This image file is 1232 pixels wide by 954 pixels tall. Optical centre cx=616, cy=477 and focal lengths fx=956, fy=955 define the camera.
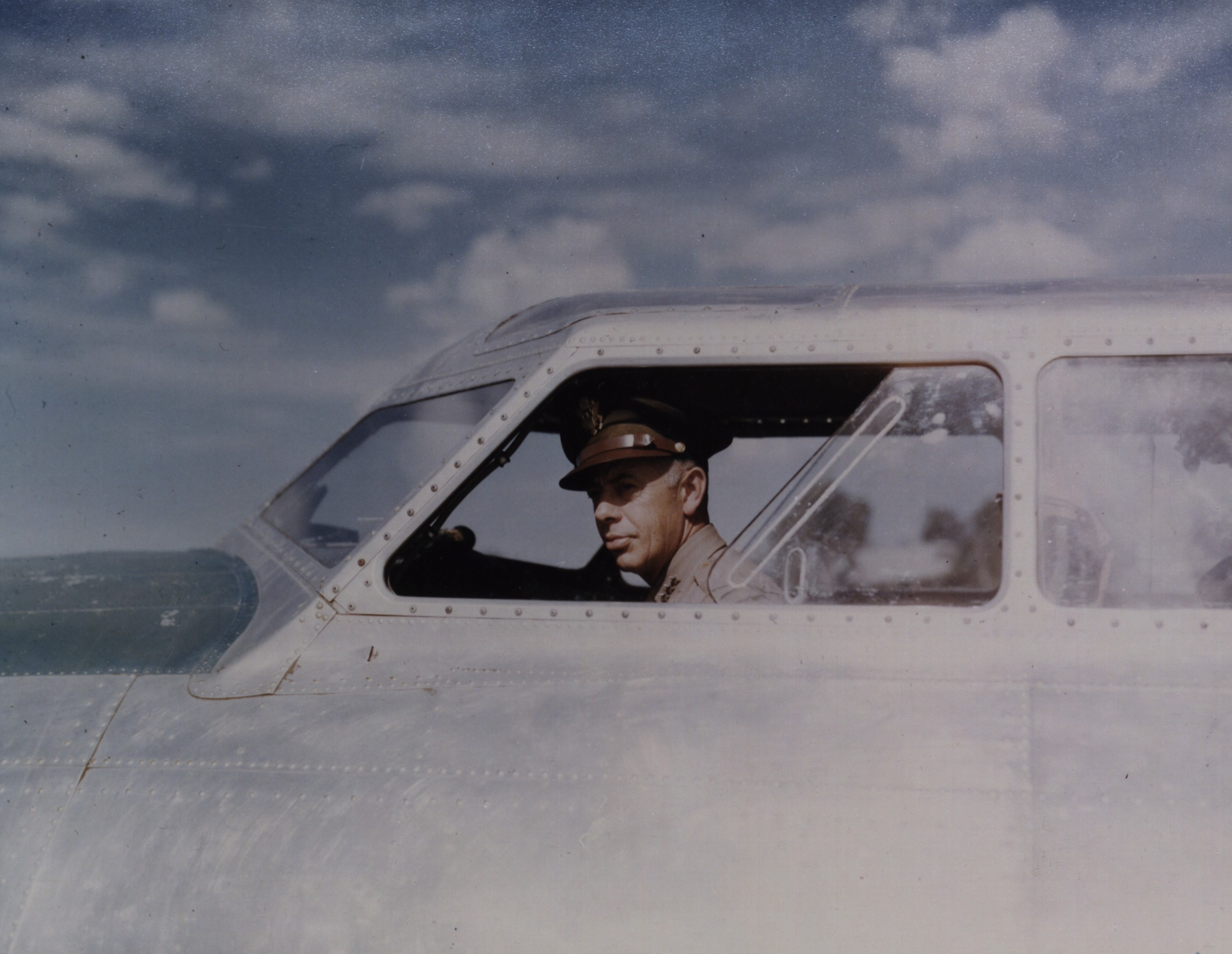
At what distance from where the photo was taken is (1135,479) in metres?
2.45

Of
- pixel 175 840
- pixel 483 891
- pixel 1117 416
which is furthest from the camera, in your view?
pixel 1117 416

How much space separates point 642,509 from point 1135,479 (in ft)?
4.92

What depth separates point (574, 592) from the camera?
4.15 metres

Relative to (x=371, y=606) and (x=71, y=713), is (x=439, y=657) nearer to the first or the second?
(x=371, y=606)

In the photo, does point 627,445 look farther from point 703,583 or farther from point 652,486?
point 703,583

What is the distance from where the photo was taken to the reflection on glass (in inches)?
98.2

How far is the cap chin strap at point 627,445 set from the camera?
10.2ft

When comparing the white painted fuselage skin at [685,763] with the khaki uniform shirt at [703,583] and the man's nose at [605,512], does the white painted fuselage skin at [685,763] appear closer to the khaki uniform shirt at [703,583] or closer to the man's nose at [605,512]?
the khaki uniform shirt at [703,583]

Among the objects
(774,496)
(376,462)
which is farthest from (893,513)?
(376,462)

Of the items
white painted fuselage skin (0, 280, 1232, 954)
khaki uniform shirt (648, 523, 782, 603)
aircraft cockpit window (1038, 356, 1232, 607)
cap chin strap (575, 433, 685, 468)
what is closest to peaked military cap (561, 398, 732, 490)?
cap chin strap (575, 433, 685, 468)

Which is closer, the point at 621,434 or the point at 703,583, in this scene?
the point at 703,583

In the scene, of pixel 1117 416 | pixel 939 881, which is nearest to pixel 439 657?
pixel 939 881

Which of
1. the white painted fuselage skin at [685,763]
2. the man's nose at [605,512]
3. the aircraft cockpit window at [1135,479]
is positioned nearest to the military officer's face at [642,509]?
the man's nose at [605,512]

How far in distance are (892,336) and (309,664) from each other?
5.92 ft
